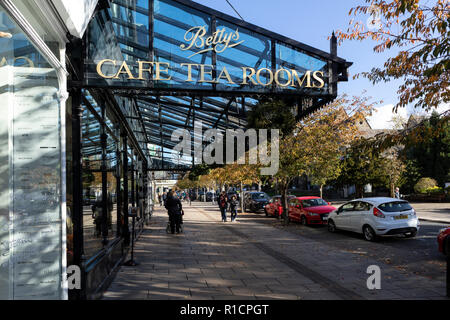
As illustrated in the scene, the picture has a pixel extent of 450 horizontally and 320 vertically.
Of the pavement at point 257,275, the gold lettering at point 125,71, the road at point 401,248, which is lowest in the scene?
the road at point 401,248

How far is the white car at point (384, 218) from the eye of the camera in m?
12.1

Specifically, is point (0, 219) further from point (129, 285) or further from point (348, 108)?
point (348, 108)

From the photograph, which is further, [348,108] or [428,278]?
[348,108]

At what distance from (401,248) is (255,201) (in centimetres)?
1856

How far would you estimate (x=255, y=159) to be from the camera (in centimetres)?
1684

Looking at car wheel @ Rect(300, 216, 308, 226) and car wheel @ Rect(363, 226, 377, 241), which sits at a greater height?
car wheel @ Rect(363, 226, 377, 241)

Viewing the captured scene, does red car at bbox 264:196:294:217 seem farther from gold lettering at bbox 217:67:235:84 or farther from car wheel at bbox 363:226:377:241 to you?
gold lettering at bbox 217:67:235:84

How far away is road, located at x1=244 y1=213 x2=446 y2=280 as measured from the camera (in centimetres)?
846

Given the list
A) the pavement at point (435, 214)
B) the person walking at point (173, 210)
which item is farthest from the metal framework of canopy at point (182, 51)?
the pavement at point (435, 214)

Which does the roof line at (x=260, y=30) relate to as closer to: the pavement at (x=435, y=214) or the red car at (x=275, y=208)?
the pavement at (x=435, y=214)

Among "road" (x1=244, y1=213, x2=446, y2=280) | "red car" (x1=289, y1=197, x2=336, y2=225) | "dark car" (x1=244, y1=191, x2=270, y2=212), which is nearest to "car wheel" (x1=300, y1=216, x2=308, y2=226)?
"red car" (x1=289, y1=197, x2=336, y2=225)

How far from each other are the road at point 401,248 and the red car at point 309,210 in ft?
3.98

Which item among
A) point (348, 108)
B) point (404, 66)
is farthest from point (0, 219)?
point (348, 108)

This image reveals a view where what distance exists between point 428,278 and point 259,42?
19.3 feet
